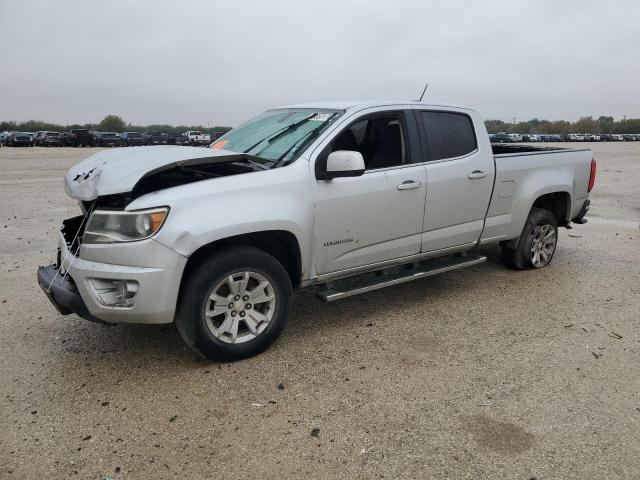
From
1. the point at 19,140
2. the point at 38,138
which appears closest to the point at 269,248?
the point at 19,140

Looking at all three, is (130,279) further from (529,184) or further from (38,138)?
(38,138)

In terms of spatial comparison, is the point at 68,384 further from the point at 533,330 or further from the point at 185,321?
the point at 533,330

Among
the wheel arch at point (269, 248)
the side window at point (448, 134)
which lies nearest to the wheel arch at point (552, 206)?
the side window at point (448, 134)

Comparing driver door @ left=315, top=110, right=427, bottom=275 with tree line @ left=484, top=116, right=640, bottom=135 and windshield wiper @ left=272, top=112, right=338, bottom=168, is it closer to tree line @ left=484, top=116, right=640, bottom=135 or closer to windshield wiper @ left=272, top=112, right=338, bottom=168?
windshield wiper @ left=272, top=112, right=338, bottom=168

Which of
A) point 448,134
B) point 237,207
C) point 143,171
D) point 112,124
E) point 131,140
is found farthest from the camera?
point 112,124

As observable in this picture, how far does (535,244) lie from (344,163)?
319 centimetres

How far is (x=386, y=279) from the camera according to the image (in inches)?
173

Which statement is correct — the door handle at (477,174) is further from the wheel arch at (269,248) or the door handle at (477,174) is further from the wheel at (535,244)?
the wheel arch at (269,248)

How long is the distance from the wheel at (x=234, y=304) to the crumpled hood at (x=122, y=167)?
69 cm

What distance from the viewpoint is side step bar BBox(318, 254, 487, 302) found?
4.02 meters

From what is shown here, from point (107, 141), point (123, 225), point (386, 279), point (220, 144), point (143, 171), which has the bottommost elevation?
point (386, 279)

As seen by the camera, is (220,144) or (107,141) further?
(107,141)

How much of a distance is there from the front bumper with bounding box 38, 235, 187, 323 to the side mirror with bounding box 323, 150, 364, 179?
1280mm

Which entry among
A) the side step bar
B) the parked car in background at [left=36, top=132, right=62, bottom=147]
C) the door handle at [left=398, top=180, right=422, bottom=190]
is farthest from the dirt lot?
the parked car in background at [left=36, top=132, right=62, bottom=147]
